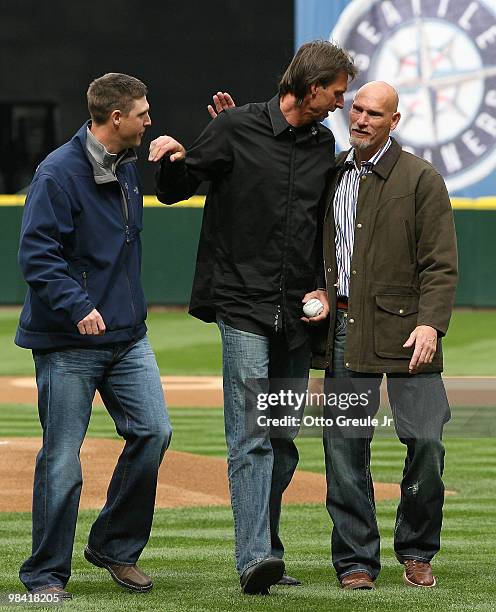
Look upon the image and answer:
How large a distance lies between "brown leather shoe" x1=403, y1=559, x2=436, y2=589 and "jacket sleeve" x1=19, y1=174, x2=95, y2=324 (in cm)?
149

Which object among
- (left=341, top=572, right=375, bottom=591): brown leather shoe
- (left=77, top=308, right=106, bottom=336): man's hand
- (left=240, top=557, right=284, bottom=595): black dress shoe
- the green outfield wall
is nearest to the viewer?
(left=77, top=308, right=106, bottom=336): man's hand

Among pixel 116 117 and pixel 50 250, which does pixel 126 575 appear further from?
pixel 116 117

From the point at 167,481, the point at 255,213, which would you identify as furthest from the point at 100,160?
the point at 167,481

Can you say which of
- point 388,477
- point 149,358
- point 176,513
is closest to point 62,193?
point 149,358

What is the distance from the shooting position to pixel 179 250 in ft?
71.2

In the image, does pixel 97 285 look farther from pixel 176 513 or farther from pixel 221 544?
pixel 176 513

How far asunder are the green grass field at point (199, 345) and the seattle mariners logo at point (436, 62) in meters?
2.61

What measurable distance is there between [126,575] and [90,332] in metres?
0.93

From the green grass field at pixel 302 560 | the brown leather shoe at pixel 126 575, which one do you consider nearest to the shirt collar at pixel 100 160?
the brown leather shoe at pixel 126 575

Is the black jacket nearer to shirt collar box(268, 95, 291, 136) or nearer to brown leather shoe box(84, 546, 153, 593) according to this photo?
shirt collar box(268, 95, 291, 136)

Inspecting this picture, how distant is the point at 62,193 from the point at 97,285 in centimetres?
34

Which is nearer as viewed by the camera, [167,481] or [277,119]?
[277,119]

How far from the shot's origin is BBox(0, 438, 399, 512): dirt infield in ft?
25.7

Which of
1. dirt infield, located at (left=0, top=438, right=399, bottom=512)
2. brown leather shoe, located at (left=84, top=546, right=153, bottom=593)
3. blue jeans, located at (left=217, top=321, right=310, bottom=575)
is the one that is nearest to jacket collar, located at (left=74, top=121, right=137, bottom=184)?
blue jeans, located at (left=217, top=321, right=310, bottom=575)
